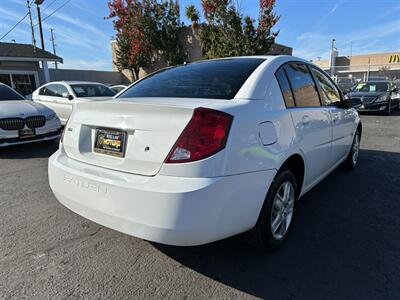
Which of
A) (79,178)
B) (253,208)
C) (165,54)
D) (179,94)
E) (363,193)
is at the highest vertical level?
(165,54)

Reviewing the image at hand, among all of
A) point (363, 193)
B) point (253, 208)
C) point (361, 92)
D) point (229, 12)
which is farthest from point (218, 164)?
point (229, 12)

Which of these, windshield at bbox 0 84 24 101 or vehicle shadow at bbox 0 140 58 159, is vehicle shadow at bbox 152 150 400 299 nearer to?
vehicle shadow at bbox 0 140 58 159

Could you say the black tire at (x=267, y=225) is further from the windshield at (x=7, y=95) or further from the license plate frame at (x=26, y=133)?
the windshield at (x=7, y=95)

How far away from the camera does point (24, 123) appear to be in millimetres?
5965

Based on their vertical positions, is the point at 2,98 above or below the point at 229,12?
below

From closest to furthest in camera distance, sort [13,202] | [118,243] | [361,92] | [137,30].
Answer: [118,243]
[13,202]
[361,92]
[137,30]

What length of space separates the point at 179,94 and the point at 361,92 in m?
13.3

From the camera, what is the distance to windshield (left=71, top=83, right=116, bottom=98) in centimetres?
885

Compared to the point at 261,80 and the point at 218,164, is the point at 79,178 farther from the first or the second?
the point at 261,80

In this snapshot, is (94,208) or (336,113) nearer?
(94,208)

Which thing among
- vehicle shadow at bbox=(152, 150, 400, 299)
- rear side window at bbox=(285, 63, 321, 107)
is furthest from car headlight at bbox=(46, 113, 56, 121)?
rear side window at bbox=(285, 63, 321, 107)

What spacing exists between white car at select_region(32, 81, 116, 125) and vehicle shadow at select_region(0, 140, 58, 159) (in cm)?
170

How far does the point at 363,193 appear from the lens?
3852 mm

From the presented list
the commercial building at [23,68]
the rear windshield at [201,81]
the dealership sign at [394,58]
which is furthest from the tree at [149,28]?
the dealership sign at [394,58]
